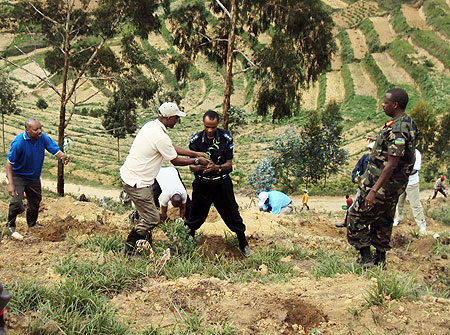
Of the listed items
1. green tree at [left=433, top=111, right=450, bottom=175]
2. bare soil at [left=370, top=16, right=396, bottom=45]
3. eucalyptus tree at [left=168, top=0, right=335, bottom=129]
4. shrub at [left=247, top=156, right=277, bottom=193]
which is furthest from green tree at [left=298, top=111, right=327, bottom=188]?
bare soil at [left=370, top=16, right=396, bottom=45]

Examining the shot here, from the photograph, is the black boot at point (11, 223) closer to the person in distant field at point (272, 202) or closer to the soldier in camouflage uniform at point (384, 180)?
the soldier in camouflage uniform at point (384, 180)

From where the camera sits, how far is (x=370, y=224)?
482cm

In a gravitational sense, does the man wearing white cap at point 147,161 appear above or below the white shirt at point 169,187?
above

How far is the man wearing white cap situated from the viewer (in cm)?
462

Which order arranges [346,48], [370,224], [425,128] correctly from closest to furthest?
1. [370,224]
2. [425,128]
3. [346,48]

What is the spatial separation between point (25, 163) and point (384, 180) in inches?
164

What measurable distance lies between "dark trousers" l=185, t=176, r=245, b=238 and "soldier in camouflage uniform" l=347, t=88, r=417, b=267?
4.28 feet

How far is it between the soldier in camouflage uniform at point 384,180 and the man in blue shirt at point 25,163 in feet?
11.9

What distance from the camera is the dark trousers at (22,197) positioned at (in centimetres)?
571

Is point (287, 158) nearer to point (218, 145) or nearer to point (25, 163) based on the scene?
point (218, 145)

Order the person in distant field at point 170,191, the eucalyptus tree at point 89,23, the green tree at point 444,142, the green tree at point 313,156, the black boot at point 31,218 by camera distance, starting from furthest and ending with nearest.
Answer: the green tree at point 444,142
the green tree at point 313,156
the eucalyptus tree at point 89,23
the person in distant field at point 170,191
the black boot at point 31,218

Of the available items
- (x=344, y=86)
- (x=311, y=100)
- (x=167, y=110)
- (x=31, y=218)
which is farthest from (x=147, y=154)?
(x=344, y=86)

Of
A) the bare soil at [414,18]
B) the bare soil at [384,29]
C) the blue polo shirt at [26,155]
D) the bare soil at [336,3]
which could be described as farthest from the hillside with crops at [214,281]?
the bare soil at [336,3]

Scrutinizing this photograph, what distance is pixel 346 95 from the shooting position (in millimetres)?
49000
